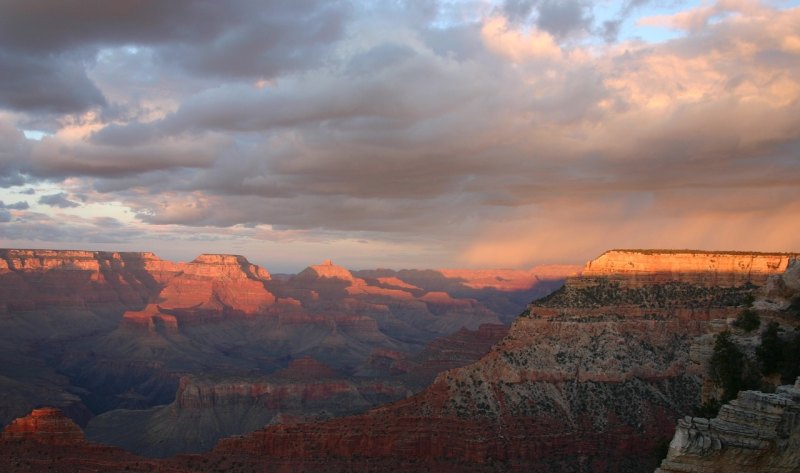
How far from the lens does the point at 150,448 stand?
144875 mm

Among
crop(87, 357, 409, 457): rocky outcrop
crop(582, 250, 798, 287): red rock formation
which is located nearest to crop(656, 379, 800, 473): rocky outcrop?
crop(582, 250, 798, 287): red rock formation

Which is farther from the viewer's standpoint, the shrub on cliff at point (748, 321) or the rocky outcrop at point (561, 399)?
the rocky outcrop at point (561, 399)

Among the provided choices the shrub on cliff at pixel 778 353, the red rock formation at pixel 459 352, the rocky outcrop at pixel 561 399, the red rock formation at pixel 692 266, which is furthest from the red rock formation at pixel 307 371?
the shrub on cliff at pixel 778 353

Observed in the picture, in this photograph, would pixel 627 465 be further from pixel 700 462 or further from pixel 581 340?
pixel 700 462

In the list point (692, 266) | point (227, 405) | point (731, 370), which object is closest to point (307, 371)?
point (227, 405)

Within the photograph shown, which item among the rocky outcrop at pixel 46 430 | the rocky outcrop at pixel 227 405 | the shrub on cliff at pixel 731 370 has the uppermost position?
the shrub on cliff at pixel 731 370

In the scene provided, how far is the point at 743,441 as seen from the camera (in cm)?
2712

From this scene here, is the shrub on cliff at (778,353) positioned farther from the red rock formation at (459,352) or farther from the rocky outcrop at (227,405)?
the red rock formation at (459,352)

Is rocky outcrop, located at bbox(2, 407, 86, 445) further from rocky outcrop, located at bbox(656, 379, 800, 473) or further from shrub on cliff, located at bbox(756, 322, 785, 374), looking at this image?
rocky outcrop, located at bbox(656, 379, 800, 473)

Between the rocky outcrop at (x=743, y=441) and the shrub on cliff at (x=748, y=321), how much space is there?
1935cm

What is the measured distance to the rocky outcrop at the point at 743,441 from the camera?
2677 centimetres

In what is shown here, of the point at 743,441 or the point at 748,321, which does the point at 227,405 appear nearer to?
the point at 748,321

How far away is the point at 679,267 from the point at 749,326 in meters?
55.6

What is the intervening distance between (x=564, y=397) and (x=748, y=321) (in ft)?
140
